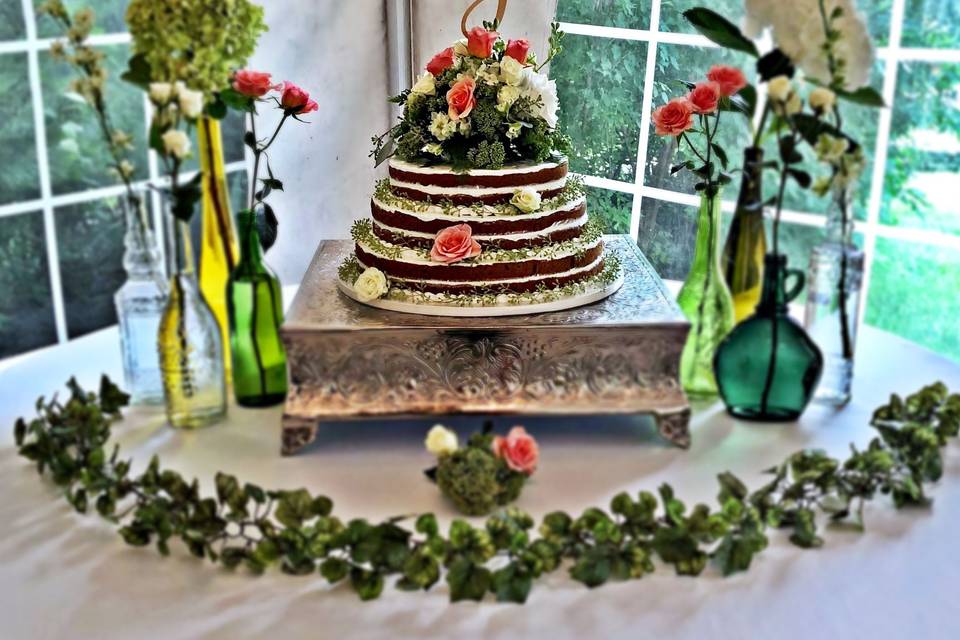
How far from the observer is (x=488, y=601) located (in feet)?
4.94

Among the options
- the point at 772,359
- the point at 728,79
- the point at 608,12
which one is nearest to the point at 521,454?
the point at 772,359

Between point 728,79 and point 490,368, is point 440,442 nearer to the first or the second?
point 490,368

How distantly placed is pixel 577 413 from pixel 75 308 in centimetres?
311

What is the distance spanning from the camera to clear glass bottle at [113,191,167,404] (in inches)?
76.2

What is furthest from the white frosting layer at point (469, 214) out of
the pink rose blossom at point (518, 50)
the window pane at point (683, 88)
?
the window pane at point (683, 88)

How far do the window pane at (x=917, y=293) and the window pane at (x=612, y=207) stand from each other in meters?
1.01

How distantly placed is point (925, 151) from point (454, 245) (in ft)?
9.19

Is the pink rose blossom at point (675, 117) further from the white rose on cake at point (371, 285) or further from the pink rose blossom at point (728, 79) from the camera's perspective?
the white rose on cake at point (371, 285)

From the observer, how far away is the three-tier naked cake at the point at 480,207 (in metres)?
2.11

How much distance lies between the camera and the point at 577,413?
1.95 m

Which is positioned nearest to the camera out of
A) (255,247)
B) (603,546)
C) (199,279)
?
(603,546)

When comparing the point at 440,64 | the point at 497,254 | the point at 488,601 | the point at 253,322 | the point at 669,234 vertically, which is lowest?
the point at 669,234

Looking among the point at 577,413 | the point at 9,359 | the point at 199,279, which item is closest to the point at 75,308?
the point at 9,359

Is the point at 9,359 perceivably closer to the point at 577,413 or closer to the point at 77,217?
the point at 77,217
